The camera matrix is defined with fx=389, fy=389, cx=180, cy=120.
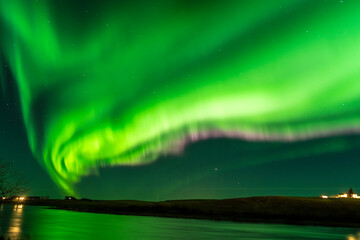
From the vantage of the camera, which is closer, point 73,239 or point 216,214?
point 73,239

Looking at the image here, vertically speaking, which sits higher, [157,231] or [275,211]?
[275,211]

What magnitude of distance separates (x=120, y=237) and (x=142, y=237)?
2.60 metres

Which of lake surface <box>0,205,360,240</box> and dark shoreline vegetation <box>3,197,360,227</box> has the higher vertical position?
dark shoreline vegetation <box>3,197,360,227</box>

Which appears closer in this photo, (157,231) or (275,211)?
(157,231)

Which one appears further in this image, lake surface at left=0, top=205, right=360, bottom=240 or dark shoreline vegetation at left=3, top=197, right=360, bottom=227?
dark shoreline vegetation at left=3, top=197, right=360, bottom=227

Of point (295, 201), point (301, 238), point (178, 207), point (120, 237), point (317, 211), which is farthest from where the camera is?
point (178, 207)

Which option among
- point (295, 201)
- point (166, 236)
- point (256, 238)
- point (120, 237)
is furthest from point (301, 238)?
point (295, 201)

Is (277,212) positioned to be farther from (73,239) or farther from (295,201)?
(73,239)

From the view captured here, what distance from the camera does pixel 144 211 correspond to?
11594 cm

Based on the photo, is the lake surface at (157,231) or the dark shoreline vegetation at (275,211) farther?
the dark shoreline vegetation at (275,211)

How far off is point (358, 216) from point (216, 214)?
110 feet

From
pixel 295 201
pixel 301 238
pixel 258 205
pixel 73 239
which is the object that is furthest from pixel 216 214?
pixel 73 239

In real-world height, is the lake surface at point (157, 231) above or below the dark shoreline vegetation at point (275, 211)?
below

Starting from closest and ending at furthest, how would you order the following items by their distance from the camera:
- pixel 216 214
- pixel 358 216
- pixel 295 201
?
1. pixel 358 216
2. pixel 216 214
3. pixel 295 201
